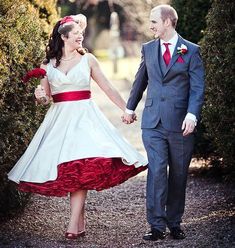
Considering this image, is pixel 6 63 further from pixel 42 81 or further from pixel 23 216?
pixel 23 216

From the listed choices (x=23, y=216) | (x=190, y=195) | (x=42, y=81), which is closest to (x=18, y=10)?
(x=42, y=81)

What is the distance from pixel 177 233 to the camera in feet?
21.0

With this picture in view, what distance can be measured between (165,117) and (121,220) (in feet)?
5.59

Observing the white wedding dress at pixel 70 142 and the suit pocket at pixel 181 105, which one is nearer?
the white wedding dress at pixel 70 142

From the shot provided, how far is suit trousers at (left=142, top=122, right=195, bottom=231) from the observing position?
623cm

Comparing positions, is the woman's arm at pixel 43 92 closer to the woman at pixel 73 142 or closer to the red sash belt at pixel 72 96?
the woman at pixel 73 142

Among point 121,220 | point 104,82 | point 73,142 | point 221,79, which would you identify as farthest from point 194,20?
point 73,142

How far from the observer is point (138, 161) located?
246 inches

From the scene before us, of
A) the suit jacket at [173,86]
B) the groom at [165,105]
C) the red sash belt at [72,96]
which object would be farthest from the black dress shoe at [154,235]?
the red sash belt at [72,96]

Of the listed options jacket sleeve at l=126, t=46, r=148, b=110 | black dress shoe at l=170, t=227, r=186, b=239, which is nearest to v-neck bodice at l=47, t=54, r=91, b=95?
jacket sleeve at l=126, t=46, r=148, b=110

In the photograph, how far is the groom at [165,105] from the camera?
6.20 meters

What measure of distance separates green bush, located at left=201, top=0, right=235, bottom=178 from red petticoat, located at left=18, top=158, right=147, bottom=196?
119cm

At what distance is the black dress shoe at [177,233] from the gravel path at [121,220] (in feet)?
0.18

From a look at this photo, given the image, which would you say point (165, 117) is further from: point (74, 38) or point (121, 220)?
point (121, 220)
